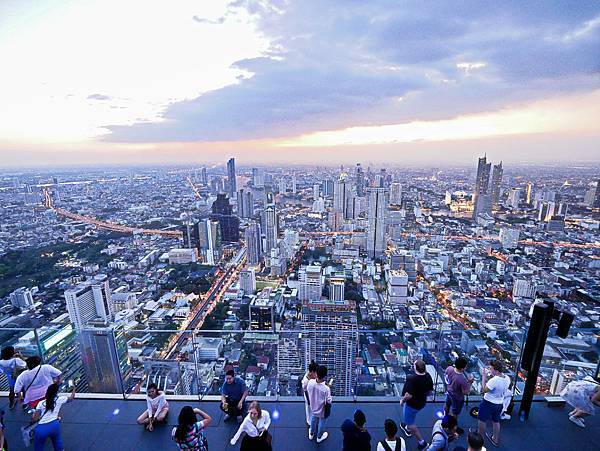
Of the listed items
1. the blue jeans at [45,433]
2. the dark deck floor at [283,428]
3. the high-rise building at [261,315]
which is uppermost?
the blue jeans at [45,433]

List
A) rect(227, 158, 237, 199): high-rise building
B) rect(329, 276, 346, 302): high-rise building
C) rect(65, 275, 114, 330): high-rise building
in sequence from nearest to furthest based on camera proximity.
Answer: rect(65, 275, 114, 330): high-rise building, rect(329, 276, 346, 302): high-rise building, rect(227, 158, 237, 199): high-rise building

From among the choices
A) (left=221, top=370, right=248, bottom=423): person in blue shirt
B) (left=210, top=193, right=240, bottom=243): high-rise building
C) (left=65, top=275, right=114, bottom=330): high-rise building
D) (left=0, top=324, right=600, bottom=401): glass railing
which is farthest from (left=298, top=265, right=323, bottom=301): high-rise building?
(left=210, top=193, right=240, bottom=243): high-rise building

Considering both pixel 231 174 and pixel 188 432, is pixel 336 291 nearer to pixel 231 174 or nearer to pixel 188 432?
pixel 188 432

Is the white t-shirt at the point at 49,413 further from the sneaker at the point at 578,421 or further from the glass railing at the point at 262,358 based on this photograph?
the sneaker at the point at 578,421

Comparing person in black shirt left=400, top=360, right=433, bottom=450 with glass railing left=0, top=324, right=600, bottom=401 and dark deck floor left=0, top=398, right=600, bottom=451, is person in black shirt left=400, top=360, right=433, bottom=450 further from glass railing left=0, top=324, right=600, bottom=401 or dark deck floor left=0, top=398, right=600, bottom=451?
glass railing left=0, top=324, right=600, bottom=401

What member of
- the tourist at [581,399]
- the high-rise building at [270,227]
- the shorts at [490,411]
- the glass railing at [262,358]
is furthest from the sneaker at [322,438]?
the high-rise building at [270,227]

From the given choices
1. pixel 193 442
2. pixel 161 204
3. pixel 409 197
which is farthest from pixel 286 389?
pixel 409 197

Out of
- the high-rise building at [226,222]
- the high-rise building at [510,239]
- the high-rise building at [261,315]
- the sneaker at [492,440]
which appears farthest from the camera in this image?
the high-rise building at [226,222]

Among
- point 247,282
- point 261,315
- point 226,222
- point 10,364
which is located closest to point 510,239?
point 247,282
